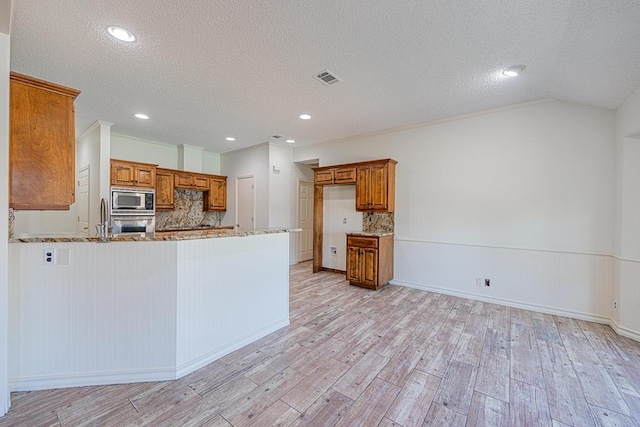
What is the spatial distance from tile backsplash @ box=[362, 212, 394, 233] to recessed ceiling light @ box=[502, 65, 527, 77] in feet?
8.67

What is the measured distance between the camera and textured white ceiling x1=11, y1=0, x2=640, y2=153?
6.27 feet

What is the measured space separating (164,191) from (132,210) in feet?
2.62

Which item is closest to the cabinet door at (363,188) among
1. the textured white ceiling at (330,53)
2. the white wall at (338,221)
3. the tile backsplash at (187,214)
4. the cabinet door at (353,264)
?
the white wall at (338,221)

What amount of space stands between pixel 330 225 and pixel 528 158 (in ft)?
11.7

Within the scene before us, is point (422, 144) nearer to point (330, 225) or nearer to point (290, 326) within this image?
point (330, 225)

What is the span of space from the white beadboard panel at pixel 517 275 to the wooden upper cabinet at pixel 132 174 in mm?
4911

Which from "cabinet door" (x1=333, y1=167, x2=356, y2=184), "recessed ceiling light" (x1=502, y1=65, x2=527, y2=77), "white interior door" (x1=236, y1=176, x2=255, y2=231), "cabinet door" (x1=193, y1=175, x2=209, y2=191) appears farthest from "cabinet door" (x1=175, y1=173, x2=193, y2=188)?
"recessed ceiling light" (x1=502, y1=65, x2=527, y2=77)

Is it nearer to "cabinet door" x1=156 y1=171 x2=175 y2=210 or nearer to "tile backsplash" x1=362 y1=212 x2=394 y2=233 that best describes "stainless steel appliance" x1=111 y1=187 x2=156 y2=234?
"cabinet door" x1=156 y1=171 x2=175 y2=210

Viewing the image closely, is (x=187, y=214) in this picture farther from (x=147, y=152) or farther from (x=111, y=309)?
(x=111, y=309)

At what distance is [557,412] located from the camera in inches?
69.9

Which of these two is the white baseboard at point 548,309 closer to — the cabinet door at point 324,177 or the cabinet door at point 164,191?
the cabinet door at point 324,177

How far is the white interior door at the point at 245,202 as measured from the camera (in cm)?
622

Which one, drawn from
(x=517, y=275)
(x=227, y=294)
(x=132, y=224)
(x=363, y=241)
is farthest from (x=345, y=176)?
(x=132, y=224)

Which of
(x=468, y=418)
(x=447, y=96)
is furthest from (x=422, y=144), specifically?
(x=468, y=418)
